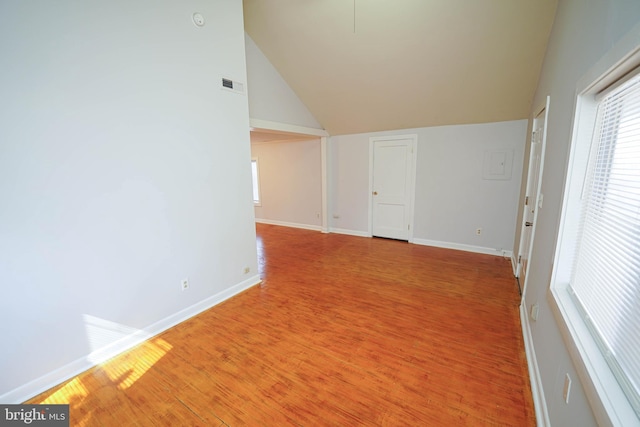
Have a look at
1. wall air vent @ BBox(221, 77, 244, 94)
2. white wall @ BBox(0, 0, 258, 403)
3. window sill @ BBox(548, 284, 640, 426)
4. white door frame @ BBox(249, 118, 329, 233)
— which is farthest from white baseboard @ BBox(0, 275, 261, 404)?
window sill @ BBox(548, 284, 640, 426)

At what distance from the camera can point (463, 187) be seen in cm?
447

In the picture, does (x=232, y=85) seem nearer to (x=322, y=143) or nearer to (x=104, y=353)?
(x=104, y=353)

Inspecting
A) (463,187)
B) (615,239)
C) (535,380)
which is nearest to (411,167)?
(463,187)

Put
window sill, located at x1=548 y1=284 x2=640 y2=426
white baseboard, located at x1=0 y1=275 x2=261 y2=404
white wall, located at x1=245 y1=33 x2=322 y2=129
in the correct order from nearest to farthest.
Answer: window sill, located at x1=548 y1=284 x2=640 y2=426
white baseboard, located at x1=0 y1=275 x2=261 y2=404
white wall, located at x1=245 y1=33 x2=322 y2=129

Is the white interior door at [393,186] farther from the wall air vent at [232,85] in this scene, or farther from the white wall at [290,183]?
the wall air vent at [232,85]

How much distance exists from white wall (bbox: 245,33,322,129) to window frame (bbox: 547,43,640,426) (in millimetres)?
3442

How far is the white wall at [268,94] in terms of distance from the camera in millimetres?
3801

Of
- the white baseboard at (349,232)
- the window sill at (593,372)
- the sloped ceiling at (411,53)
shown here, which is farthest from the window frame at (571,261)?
the white baseboard at (349,232)

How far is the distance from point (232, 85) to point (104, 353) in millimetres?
2746

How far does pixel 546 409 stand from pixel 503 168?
11.8 feet

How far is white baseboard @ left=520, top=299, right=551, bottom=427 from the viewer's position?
4.85ft

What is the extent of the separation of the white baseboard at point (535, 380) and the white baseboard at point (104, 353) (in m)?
2.82

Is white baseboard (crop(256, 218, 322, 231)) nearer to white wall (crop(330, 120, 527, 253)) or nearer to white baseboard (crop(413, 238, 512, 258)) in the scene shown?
white wall (crop(330, 120, 527, 253))

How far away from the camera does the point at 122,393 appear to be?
5.94ft
